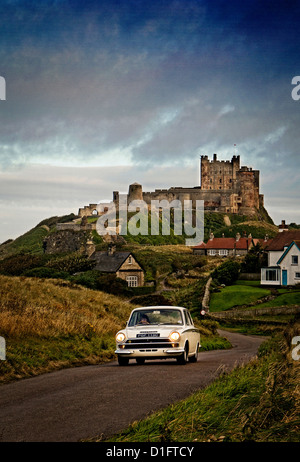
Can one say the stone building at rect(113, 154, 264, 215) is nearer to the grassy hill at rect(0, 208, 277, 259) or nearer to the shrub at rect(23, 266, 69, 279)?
the grassy hill at rect(0, 208, 277, 259)

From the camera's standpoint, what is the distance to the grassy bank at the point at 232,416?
319 inches

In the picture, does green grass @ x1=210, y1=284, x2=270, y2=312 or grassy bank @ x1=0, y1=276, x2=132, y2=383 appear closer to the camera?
grassy bank @ x1=0, y1=276, x2=132, y2=383

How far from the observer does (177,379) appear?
42.0 ft

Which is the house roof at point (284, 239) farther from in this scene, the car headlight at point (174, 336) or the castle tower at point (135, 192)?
the castle tower at point (135, 192)

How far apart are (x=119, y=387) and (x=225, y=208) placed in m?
175

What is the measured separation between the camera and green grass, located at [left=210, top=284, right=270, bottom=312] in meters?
61.2

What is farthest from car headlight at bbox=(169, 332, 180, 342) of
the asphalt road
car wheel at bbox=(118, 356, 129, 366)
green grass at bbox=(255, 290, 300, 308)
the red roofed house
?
the red roofed house

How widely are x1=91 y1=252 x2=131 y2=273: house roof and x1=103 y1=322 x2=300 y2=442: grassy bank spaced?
68988 mm

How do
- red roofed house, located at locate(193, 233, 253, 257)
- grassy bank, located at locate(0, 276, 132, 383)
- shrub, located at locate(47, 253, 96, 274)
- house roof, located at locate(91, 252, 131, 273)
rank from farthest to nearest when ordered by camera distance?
red roofed house, located at locate(193, 233, 253, 257) < house roof, located at locate(91, 252, 131, 273) < shrub, located at locate(47, 253, 96, 274) < grassy bank, located at locate(0, 276, 132, 383)

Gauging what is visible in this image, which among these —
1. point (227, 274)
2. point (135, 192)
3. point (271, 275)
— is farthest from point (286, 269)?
point (135, 192)

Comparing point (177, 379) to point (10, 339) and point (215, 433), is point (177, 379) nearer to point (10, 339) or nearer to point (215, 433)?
point (215, 433)

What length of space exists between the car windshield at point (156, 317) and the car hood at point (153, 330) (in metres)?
0.58

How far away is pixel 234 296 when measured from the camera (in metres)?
64.1

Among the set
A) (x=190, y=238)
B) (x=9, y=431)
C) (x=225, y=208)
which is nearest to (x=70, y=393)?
(x=9, y=431)
